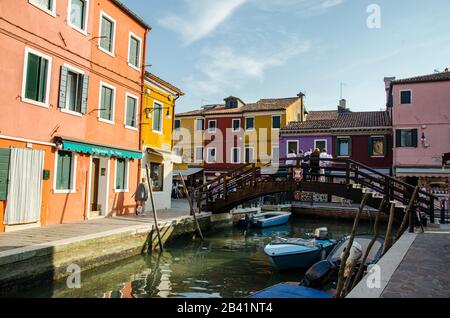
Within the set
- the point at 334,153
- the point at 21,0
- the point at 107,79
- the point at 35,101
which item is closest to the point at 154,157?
the point at 107,79

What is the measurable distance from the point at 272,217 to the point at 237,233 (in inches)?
121

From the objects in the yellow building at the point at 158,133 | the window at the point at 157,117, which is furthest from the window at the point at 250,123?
the window at the point at 157,117

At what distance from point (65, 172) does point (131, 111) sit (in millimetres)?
4647

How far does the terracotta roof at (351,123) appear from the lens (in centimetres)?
2812

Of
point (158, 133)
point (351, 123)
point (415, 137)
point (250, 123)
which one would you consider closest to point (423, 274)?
point (158, 133)

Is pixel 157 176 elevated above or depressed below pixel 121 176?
above

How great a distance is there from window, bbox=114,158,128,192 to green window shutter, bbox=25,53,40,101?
4.56 m

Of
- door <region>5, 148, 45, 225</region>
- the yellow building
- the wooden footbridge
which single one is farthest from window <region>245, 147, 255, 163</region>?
door <region>5, 148, 45, 225</region>

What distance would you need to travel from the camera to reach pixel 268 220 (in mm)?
19188

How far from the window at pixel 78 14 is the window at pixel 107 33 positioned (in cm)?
86

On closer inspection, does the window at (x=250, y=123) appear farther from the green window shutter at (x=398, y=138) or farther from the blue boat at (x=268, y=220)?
the blue boat at (x=268, y=220)

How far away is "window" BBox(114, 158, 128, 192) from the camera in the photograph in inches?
576

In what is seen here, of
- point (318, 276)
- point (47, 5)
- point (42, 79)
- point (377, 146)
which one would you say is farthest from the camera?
point (377, 146)

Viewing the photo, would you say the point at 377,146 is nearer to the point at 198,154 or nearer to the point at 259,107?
the point at 259,107
